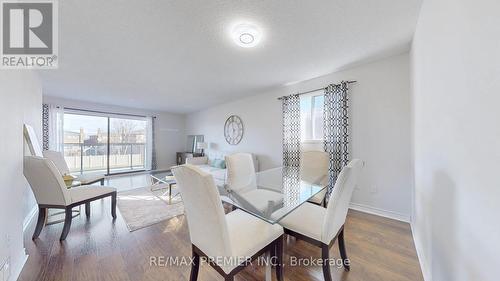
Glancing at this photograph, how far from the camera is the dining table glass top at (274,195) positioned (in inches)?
53.8

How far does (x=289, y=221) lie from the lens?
1.42 metres

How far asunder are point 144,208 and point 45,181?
4.09 ft

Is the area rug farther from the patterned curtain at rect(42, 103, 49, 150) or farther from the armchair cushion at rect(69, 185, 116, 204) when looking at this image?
the patterned curtain at rect(42, 103, 49, 150)

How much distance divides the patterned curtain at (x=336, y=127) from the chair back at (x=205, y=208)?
2.29m

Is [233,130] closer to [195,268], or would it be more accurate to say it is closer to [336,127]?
[336,127]

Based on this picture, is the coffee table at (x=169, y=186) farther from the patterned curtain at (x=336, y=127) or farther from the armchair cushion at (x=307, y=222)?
the patterned curtain at (x=336, y=127)

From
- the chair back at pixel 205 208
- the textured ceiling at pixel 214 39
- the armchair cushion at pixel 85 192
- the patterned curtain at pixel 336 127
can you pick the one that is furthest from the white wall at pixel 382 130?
the armchair cushion at pixel 85 192

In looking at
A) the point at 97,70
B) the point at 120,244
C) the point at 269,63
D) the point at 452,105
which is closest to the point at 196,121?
the point at 97,70

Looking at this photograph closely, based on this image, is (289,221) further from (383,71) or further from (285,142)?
(383,71)

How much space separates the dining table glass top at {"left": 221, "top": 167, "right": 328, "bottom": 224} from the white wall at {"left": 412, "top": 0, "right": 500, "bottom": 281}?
0.85m

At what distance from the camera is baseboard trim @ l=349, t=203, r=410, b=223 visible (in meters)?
2.36

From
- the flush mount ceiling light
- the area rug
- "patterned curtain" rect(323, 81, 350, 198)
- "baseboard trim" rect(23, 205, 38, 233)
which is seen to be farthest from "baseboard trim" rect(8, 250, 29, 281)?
"patterned curtain" rect(323, 81, 350, 198)

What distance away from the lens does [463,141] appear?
81 centimetres

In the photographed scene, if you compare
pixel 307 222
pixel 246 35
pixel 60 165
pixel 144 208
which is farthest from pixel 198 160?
pixel 307 222
